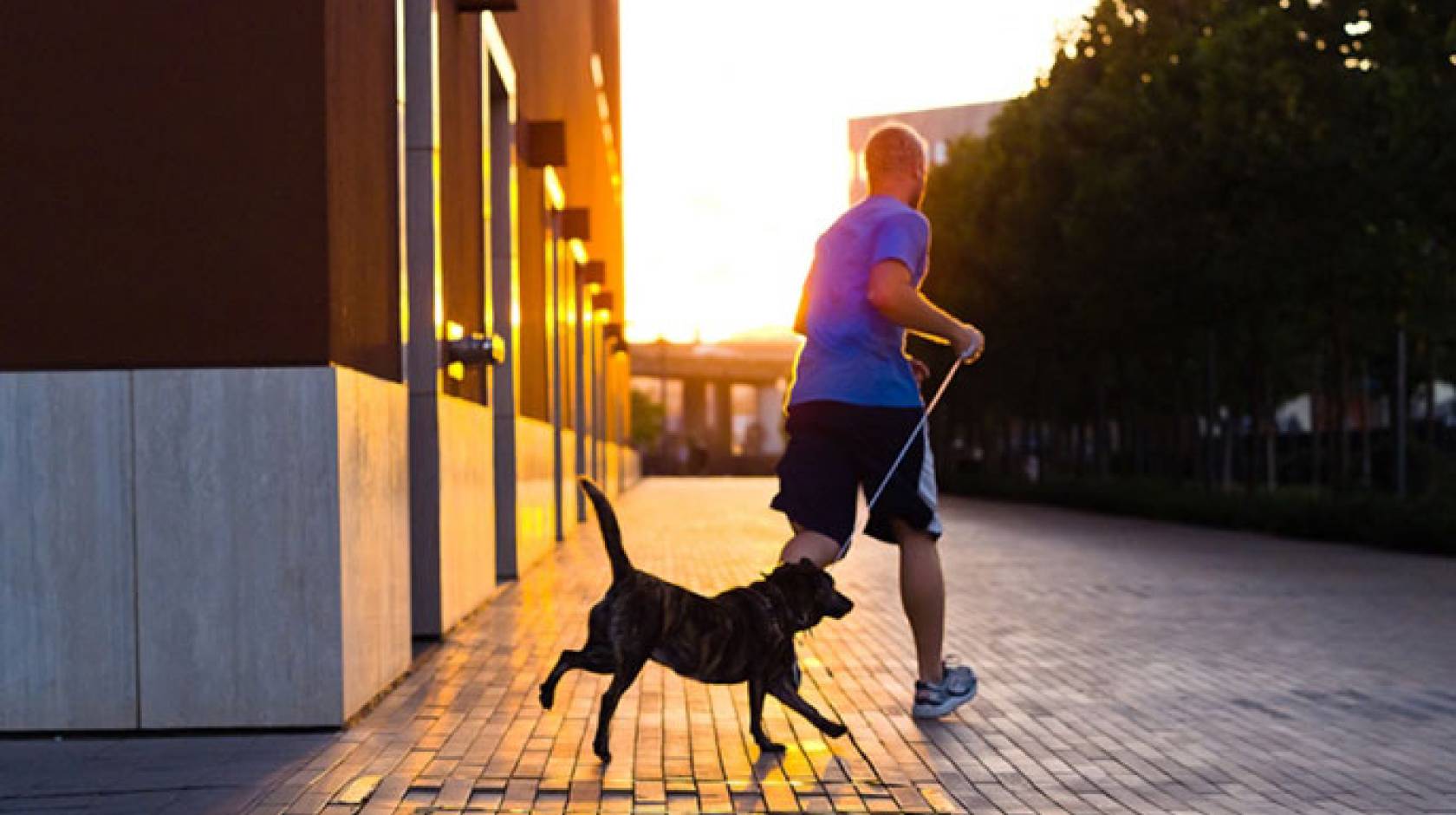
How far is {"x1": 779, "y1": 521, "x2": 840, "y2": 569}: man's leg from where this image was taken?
5.76 meters

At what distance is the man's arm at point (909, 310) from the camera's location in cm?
580

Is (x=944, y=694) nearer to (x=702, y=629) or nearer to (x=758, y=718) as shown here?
(x=758, y=718)

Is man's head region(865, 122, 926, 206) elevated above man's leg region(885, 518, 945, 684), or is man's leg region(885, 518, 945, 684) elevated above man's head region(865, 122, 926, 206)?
man's head region(865, 122, 926, 206)

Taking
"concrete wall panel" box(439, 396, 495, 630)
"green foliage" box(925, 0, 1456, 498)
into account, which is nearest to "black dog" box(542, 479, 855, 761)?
"concrete wall panel" box(439, 396, 495, 630)

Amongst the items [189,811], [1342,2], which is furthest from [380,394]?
[1342,2]

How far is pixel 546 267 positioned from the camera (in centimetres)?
1812

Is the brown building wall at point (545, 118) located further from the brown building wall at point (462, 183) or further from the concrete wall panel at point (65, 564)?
the concrete wall panel at point (65, 564)

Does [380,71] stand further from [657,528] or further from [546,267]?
[657,528]

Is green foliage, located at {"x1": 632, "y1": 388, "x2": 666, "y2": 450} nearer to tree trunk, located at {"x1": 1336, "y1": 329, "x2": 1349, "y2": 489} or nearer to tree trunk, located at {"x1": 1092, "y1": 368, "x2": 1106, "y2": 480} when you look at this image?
tree trunk, located at {"x1": 1092, "y1": 368, "x2": 1106, "y2": 480}

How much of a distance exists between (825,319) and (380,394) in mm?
1832

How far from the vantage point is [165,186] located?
20.4 ft

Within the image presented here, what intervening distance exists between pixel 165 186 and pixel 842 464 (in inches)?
92.9

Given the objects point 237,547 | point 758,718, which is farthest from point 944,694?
point 237,547

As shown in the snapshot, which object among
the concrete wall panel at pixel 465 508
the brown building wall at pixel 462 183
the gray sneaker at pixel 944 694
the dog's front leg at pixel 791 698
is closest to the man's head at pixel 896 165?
the gray sneaker at pixel 944 694
